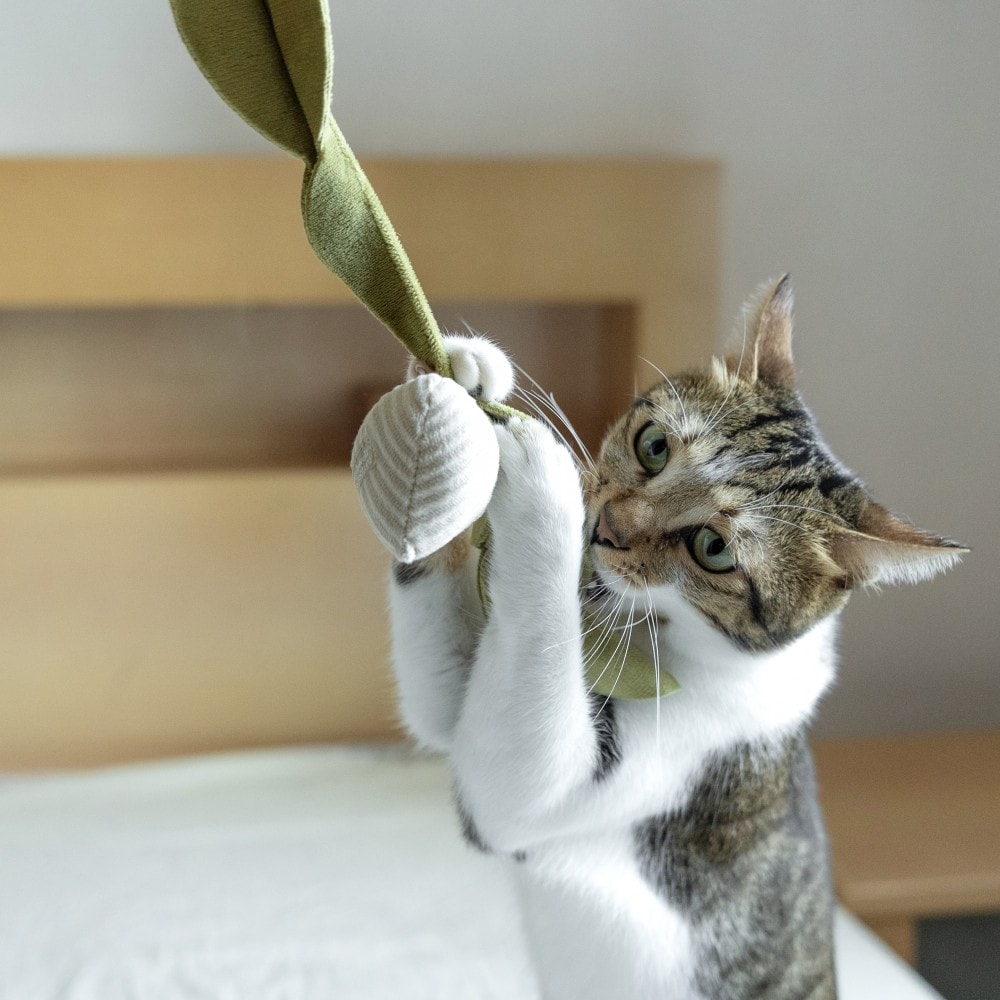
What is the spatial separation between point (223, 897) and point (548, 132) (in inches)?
42.6

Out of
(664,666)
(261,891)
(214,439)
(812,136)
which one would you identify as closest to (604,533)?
(664,666)

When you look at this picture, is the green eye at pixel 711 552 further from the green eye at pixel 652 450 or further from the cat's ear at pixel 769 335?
the cat's ear at pixel 769 335

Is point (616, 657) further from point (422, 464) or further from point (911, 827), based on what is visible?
point (911, 827)

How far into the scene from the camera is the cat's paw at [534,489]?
54cm

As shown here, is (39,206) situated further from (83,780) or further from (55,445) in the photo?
(83,780)

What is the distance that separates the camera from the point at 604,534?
0.69m

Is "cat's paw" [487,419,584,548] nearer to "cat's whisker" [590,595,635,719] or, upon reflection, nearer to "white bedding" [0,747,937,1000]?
"cat's whisker" [590,595,635,719]

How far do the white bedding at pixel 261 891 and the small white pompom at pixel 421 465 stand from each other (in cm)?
70

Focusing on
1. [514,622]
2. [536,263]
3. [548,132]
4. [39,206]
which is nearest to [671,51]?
[548,132]

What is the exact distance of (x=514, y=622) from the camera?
592 mm

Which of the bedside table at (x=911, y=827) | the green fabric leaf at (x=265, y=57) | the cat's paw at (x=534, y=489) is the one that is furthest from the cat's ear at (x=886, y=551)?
the bedside table at (x=911, y=827)

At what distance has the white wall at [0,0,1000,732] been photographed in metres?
1.32

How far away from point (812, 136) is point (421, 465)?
4.18 ft

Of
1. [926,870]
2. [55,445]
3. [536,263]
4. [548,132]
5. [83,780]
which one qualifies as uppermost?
[548,132]
